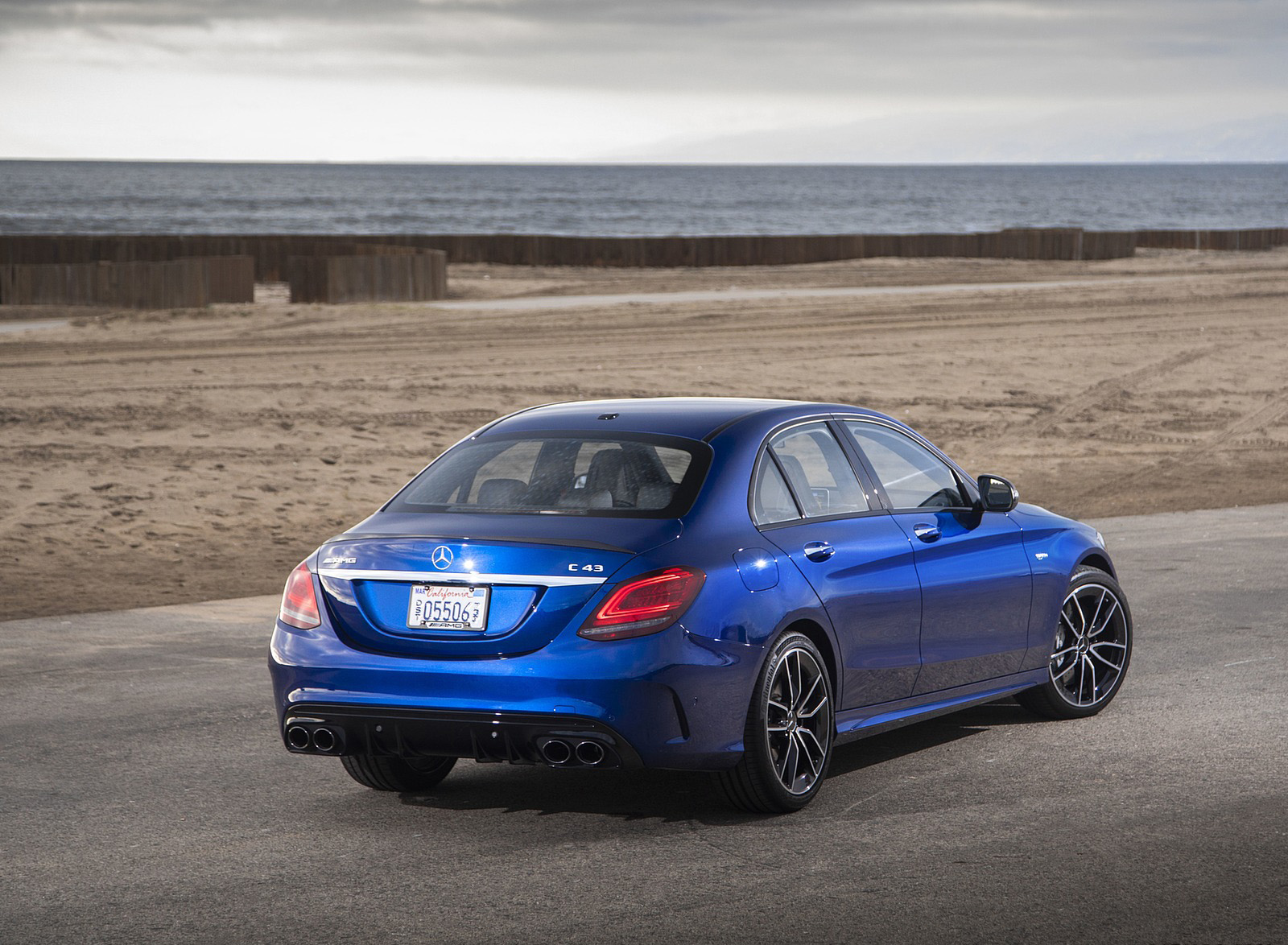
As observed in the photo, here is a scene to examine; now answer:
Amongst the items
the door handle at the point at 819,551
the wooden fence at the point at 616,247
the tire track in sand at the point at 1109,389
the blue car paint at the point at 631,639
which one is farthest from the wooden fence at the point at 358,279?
the door handle at the point at 819,551

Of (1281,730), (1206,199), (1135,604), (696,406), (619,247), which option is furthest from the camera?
(1206,199)

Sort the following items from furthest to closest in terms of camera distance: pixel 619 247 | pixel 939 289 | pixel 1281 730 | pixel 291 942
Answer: pixel 619 247 → pixel 939 289 → pixel 1281 730 → pixel 291 942

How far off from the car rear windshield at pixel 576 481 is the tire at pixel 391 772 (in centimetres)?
106

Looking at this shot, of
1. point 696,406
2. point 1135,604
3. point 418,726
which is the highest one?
point 696,406

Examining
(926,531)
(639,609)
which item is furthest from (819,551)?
(639,609)

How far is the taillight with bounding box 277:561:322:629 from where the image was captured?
6242 mm

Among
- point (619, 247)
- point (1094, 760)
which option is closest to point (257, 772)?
point (1094, 760)

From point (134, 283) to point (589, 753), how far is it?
30.3 meters

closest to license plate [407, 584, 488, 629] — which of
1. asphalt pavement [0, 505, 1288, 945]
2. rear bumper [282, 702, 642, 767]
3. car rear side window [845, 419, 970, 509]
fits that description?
rear bumper [282, 702, 642, 767]

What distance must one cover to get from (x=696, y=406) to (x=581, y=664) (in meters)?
1.56

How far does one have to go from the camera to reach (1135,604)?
11.1 metres

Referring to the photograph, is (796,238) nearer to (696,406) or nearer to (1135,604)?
(1135,604)

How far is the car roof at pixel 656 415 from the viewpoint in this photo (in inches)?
265

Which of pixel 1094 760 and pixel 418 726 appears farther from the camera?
pixel 1094 760
